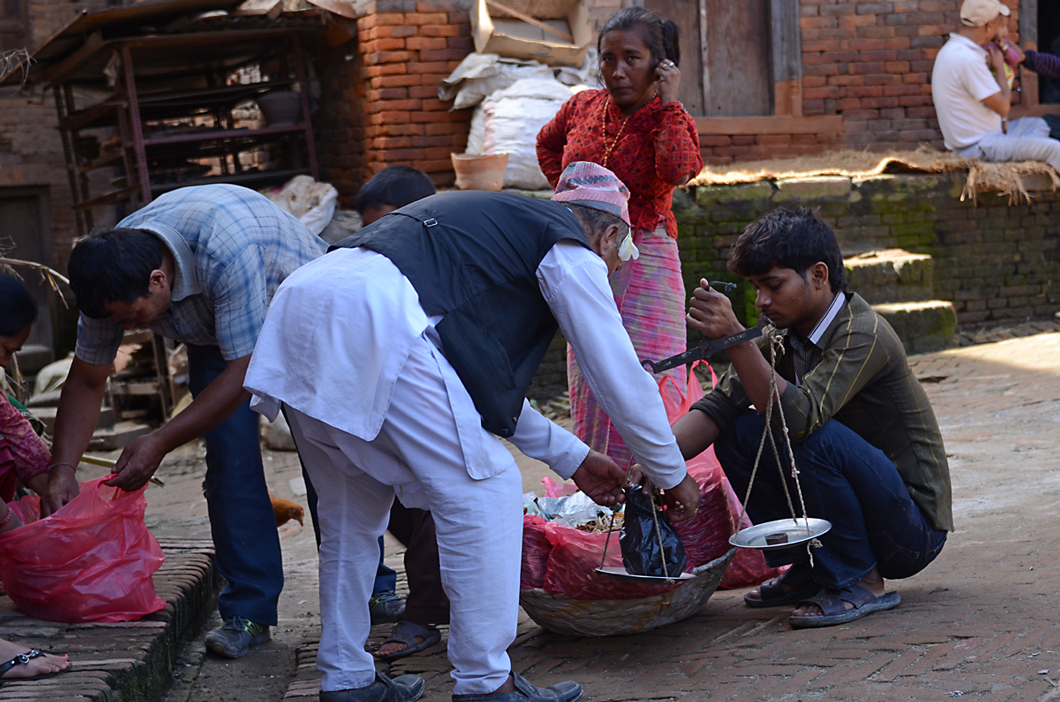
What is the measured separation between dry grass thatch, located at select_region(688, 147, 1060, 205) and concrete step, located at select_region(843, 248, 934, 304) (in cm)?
83

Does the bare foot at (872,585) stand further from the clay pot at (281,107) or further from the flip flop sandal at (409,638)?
the clay pot at (281,107)

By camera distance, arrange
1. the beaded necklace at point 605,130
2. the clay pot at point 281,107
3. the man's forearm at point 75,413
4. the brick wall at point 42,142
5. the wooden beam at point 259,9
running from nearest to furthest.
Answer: the man's forearm at point 75,413, the beaded necklace at point 605,130, the wooden beam at point 259,9, the clay pot at point 281,107, the brick wall at point 42,142

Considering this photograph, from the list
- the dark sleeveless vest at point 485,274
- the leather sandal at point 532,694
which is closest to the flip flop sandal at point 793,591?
the leather sandal at point 532,694

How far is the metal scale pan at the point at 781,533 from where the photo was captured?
2.45 m

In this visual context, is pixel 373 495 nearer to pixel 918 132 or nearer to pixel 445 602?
pixel 445 602

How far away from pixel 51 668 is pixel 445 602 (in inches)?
41.3

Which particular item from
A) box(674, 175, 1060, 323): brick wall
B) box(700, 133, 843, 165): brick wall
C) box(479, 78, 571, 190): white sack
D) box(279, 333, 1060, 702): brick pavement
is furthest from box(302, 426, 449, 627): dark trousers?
box(700, 133, 843, 165): brick wall

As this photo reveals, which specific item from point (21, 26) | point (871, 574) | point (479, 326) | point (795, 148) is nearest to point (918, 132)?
point (795, 148)

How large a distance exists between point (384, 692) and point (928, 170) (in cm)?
686

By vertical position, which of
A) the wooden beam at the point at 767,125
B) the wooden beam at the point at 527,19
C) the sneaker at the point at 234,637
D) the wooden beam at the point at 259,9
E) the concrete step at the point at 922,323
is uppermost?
the wooden beam at the point at 259,9

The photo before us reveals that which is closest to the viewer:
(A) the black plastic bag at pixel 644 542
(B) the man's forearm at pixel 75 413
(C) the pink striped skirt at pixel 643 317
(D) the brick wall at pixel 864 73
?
(A) the black plastic bag at pixel 644 542

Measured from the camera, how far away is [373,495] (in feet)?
7.79

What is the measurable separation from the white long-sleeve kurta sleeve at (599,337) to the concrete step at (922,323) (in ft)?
17.5

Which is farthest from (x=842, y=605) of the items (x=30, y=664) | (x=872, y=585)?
(x=30, y=664)
